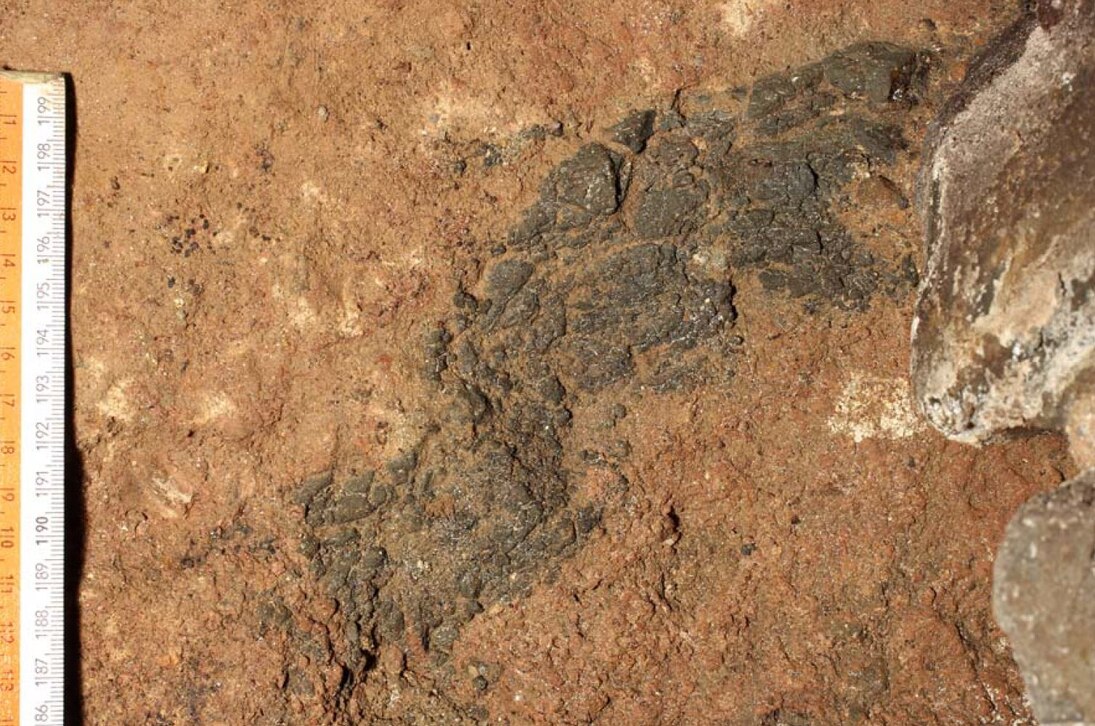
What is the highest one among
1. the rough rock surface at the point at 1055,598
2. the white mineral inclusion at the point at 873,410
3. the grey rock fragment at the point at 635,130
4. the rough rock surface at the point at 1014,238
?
the grey rock fragment at the point at 635,130

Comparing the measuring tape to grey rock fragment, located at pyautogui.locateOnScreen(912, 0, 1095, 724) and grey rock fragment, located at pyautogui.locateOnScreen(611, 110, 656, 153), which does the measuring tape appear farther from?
grey rock fragment, located at pyautogui.locateOnScreen(912, 0, 1095, 724)

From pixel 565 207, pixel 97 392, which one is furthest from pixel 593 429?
pixel 97 392

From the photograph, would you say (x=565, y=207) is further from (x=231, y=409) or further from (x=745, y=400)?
(x=231, y=409)

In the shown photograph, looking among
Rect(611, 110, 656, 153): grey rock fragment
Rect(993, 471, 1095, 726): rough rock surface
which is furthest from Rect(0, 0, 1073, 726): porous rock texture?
Rect(993, 471, 1095, 726): rough rock surface

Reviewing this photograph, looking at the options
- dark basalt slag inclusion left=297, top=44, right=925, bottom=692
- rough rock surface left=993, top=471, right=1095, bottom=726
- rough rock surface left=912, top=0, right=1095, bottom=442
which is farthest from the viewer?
dark basalt slag inclusion left=297, top=44, right=925, bottom=692

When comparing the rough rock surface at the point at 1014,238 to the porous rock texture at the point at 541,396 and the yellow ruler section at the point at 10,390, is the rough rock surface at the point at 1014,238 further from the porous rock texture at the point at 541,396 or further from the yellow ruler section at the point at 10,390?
the yellow ruler section at the point at 10,390

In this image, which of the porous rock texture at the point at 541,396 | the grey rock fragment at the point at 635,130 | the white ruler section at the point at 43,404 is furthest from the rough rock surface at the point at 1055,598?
the white ruler section at the point at 43,404

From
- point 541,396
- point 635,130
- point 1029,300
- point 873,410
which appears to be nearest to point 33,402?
point 541,396
